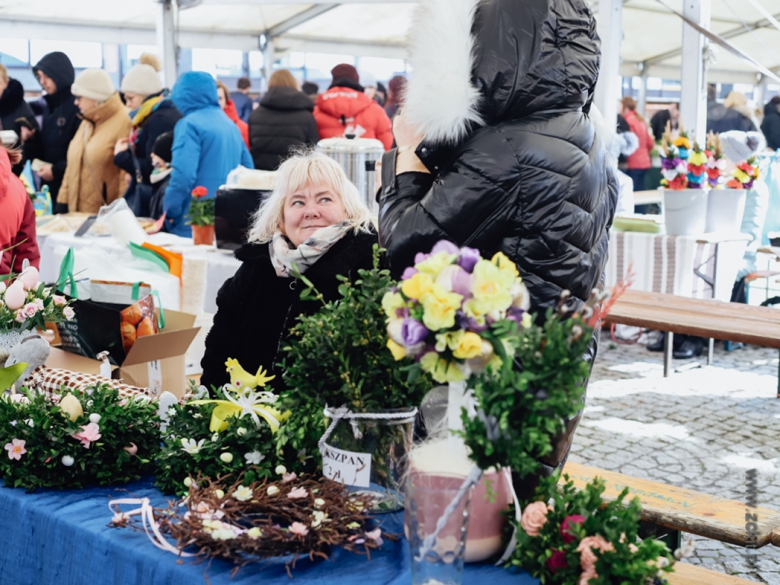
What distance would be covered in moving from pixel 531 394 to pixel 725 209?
15.2 ft

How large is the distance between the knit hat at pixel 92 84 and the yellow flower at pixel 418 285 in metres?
5.23

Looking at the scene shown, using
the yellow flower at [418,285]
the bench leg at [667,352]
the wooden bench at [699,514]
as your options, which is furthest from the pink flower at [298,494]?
the bench leg at [667,352]

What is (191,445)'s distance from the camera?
4.94 feet

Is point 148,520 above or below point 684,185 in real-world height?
below

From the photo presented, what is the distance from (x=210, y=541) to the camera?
1272mm

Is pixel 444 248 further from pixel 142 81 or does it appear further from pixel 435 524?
pixel 142 81

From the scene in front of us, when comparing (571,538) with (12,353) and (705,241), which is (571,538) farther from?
(705,241)

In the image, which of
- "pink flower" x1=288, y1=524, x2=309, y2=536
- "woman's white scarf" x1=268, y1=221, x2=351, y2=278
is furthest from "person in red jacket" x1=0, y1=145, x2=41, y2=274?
"pink flower" x1=288, y1=524, x2=309, y2=536

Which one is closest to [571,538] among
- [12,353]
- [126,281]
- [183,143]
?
[12,353]

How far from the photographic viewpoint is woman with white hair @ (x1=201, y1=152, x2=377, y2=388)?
234 centimetres

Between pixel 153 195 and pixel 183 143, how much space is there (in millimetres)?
660

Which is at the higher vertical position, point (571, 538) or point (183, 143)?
point (183, 143)

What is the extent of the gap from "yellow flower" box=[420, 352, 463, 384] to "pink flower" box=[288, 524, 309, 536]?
1.11ft

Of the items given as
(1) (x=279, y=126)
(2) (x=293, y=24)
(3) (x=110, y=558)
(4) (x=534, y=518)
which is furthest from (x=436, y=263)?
(2) (x=293, y=24)
